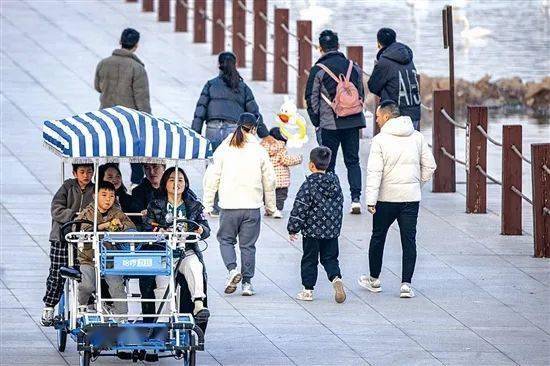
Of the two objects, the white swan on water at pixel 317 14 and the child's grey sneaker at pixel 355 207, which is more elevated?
the white swan on water at pixel 317 14

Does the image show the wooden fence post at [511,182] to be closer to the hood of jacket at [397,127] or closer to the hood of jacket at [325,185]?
the hood of jacket at [397,127]

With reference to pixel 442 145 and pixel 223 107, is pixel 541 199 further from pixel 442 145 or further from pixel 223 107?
pixel 442 145

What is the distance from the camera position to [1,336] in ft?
42.2

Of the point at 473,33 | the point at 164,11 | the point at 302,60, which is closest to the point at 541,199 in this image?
the point at 302,60

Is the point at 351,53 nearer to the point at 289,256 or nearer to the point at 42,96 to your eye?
the point at 42,96

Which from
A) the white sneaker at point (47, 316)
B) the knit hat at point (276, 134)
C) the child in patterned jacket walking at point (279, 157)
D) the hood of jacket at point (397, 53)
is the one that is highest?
the hood of jacket at point (397, 53)

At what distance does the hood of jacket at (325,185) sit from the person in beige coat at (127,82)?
4355 millimetres

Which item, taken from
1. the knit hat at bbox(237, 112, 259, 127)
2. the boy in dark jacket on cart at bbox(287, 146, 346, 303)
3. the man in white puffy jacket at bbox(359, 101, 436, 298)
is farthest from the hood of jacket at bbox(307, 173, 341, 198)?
the knit hat at bbox(237, 112, 259, 127)

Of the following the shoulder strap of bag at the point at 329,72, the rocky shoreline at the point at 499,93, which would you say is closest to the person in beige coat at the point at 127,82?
the shoulder strap of bag at the point at 329,72

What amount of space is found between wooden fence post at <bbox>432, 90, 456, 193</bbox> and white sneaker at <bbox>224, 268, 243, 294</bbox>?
508 centimetres

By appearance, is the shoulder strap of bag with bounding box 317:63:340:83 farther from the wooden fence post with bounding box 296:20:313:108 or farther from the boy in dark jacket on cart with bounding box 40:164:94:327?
the wooden fence post with bounding box 296:20:313:108

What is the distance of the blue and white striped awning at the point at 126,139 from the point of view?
1166 centimetres

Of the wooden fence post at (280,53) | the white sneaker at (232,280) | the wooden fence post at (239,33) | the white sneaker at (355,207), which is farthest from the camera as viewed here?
the wooden fence post at (239,33)

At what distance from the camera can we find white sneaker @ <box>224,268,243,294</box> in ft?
46.4
